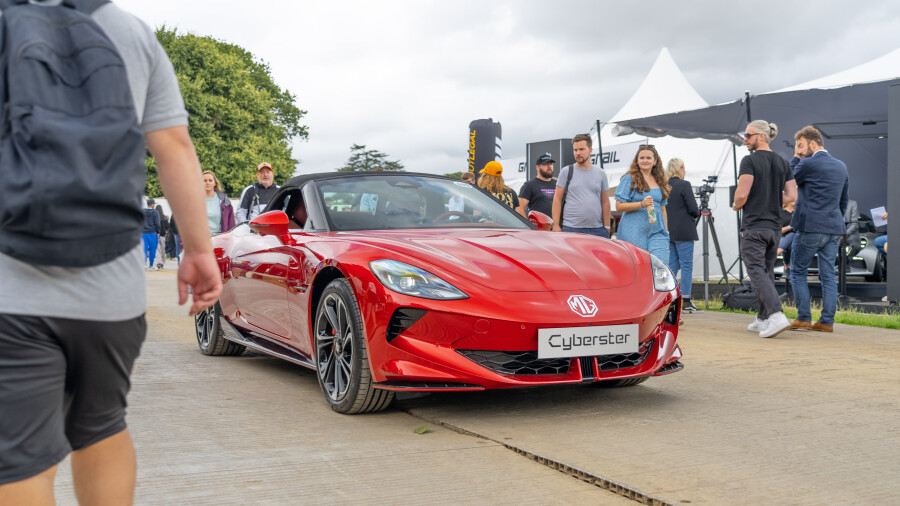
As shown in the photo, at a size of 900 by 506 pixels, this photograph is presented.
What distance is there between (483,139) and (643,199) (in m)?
7.21

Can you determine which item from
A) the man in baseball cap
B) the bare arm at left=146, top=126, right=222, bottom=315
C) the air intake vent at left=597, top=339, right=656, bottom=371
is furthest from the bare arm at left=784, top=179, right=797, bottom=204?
the bare arm at left=146, top=126, right=222, bottom=315

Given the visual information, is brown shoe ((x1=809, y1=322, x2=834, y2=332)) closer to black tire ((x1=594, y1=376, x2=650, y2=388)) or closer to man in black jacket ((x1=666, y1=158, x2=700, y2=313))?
man in black jacket ((x1=666, y1=158, x2=700, y2=313))

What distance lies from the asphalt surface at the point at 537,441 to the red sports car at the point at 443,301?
9.3 inches

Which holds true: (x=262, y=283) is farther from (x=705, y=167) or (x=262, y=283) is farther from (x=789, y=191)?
(x=705, y=167)

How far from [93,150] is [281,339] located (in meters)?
3.80

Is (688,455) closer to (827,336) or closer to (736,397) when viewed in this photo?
(736,397)

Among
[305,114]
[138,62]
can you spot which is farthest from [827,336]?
[305,114]

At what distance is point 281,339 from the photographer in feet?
17.5

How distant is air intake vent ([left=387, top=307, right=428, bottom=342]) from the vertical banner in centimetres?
1143

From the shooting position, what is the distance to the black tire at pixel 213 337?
257 inches

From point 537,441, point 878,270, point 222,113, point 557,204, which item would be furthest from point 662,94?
point 222,113

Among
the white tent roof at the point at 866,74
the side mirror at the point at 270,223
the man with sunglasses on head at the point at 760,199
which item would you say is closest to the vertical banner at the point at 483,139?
the white tent roof at the point at 866,74

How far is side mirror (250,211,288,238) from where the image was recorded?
5.12 metres

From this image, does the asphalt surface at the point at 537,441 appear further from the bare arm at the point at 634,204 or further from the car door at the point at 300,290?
the bare arm at the point at 634,204
